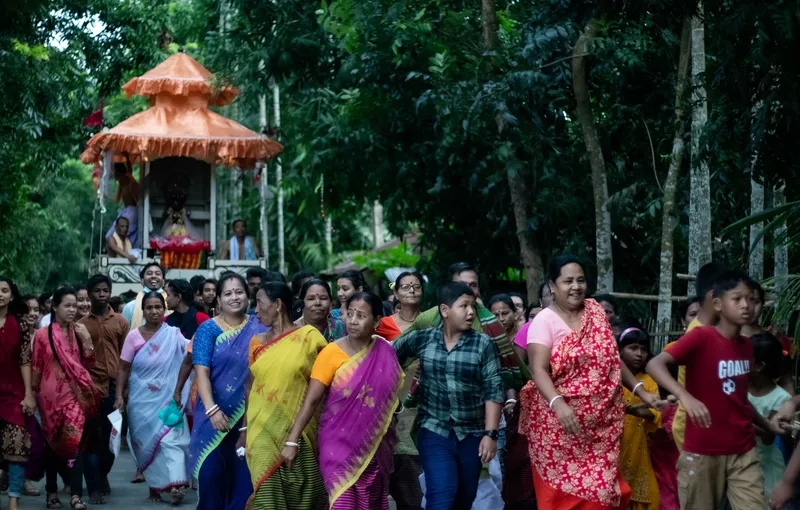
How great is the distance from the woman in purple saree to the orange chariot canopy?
1532 centimetres

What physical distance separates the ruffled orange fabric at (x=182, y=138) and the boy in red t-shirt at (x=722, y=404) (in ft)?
55.3

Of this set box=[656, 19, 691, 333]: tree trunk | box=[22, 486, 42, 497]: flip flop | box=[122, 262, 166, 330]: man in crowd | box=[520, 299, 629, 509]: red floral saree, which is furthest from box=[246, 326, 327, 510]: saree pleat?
box=[656, 19, 691, 333]: tree trunk

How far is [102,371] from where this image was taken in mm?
11141

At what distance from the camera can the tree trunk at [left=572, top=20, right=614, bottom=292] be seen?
1461 cm

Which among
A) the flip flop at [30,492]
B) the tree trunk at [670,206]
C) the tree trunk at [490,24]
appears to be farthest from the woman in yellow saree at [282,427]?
the tree trunk at [490,24]

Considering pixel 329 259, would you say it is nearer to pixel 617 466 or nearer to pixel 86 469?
pixel 86 469

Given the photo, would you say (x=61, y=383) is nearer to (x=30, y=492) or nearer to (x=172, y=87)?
(x=30, y=492)

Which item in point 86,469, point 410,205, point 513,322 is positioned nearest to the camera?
point 513,322

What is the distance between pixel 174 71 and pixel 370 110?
590 cm

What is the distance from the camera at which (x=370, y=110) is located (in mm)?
18625

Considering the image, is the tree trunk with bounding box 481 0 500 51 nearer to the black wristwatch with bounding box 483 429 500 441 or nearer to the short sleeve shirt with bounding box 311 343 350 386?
the short sleeve shirt with bounding box 311 343 350 386

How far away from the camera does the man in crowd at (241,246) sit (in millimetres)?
22156

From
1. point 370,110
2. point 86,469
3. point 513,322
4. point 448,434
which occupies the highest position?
point 370,110

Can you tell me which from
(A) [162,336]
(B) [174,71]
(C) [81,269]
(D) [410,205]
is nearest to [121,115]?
(C) [81,269]
